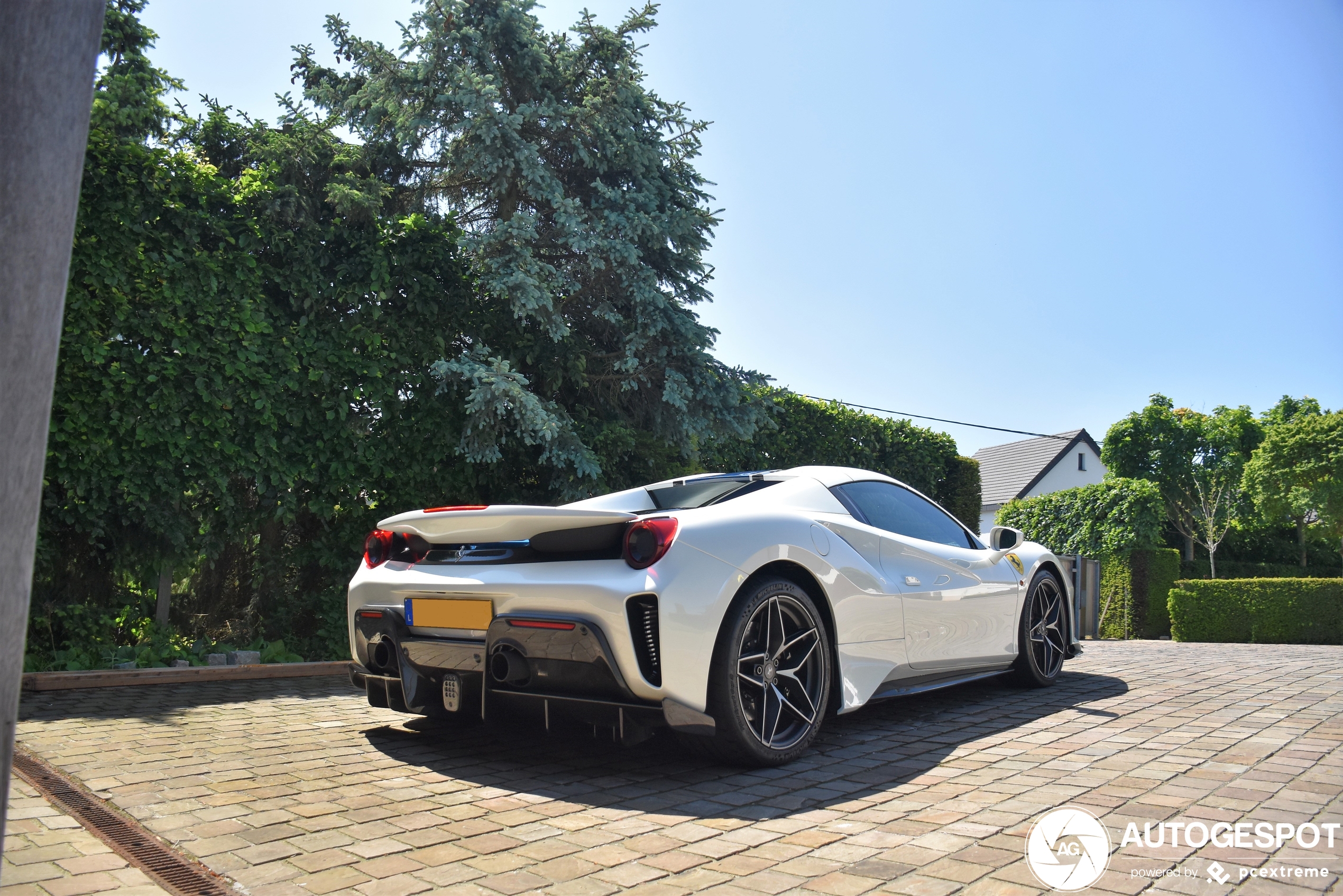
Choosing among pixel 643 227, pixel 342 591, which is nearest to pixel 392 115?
pixel 643 227

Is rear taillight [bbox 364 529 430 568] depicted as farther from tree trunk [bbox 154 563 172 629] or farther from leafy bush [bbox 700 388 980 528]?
leafy bush [bbox 700 388 980 528]

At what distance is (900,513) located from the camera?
16.2 feet

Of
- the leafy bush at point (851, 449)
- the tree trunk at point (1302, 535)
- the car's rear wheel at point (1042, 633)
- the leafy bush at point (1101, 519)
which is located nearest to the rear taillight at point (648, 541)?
the car's rear wheel at point (1042, 633)

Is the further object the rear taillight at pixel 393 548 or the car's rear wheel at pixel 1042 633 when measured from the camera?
the car's rear wheel at pixel 1042 633

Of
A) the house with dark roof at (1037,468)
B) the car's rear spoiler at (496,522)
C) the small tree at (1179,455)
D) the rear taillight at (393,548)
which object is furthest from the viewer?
the house with dark roof at (1037,468)

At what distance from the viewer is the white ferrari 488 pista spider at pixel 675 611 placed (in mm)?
3365

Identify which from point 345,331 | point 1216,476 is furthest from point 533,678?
point 1216,476

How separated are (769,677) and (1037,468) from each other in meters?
37.8

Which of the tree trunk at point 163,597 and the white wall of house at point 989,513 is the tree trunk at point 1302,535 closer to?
the white wall of house at point 989,513

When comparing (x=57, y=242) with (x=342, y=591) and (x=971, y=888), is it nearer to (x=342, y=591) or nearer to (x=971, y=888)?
(x=971, y=888)

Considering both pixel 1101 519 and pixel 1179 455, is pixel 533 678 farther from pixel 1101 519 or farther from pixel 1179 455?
pixel 1179 455

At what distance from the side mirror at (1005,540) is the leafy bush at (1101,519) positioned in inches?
370

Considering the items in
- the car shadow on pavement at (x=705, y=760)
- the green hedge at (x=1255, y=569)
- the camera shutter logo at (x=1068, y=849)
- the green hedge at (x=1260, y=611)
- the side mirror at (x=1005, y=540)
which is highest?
the side mirror at (x=1005, y=540)

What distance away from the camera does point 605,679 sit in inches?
131
